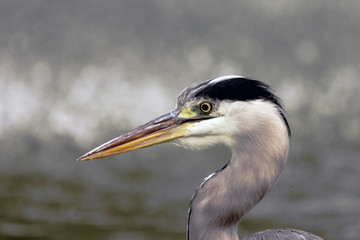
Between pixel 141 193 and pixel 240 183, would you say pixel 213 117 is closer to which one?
pixel 240 183

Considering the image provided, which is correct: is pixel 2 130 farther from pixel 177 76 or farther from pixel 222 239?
pixel 222 239

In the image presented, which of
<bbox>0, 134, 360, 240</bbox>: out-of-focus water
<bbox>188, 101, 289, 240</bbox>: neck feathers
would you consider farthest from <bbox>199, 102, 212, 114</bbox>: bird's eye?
<bbox>0, 134, 360, 240</bbox>: out-of-focus water

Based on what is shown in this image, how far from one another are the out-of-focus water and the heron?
3.17 meters

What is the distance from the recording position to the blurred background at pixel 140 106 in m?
6.14

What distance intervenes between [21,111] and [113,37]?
46.0 inches

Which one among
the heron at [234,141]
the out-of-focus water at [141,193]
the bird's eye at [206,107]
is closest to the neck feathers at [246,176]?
the heron at [234,141]

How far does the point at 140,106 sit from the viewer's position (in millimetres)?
6688

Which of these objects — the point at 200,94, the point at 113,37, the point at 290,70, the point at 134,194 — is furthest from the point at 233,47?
the point at 200,94

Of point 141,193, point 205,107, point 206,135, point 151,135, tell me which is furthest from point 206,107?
point 141,193

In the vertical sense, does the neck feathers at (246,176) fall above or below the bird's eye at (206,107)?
below

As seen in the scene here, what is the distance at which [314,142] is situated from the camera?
6902 mm

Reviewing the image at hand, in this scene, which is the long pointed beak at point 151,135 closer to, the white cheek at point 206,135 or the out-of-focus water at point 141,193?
the white cheek at point 206,135

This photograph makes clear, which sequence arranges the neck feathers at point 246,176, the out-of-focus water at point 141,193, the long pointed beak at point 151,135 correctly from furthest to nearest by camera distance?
the out-of-focus water at point 141,193, the long pointed beak at point 151,135, the neck feathers at point 246,176

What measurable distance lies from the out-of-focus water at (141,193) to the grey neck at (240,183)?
3175mm
